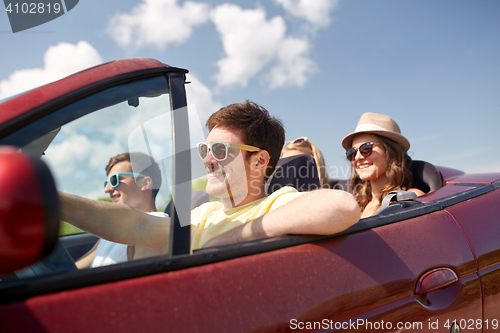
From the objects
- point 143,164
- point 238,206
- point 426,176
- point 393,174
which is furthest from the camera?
point 393,174

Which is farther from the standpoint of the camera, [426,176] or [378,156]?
[378,156]

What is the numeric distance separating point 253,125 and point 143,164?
0.81 meters

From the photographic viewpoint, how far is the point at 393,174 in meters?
2.67

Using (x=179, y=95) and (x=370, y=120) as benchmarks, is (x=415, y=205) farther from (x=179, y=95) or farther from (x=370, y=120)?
(x=370, y=120)

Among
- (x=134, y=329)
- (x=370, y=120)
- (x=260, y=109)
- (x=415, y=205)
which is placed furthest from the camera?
(x=370, y=120)

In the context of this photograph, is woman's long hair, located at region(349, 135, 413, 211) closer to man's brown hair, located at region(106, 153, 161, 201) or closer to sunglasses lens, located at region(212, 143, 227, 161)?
sunglasses lens, located at region(212, 143, 227, 161)

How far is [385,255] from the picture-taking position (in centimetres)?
118

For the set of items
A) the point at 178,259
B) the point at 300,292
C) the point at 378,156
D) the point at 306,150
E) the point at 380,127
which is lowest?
the point at 300,292

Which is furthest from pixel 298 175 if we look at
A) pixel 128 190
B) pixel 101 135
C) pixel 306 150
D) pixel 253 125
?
pixel 101 135

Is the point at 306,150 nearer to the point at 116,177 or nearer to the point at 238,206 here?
the point at 238,206

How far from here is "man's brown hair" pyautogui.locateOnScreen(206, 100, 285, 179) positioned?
191 centimetres

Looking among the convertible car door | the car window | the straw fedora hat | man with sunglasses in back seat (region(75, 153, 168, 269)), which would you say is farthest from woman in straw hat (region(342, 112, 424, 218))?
the car window

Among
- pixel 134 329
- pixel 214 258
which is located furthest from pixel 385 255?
pixel 134 329

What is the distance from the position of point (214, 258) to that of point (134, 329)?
29cm
